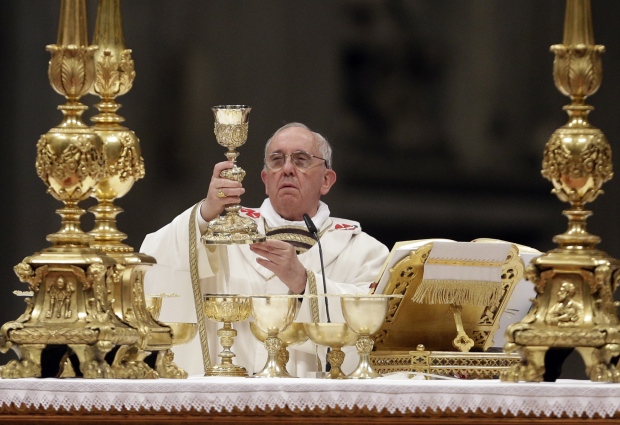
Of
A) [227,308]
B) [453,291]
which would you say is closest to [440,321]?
[453,291]

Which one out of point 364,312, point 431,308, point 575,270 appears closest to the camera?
point 575,270

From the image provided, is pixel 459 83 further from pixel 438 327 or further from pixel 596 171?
pixel 596 171

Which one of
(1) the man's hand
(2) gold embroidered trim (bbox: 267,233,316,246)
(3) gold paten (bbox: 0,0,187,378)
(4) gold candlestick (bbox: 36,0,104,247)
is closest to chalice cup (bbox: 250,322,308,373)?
(3) gold paten (bbox: 0,0,187,378)

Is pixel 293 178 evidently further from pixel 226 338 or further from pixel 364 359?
pixel 364 359

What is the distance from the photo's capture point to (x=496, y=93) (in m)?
9.12

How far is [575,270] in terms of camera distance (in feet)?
17.5

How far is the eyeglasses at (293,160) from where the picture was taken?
7.62 meters

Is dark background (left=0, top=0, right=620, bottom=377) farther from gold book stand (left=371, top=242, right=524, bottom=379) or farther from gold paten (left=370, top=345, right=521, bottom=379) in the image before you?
gold paten (left=370, top=345, right=521, bottom=379)

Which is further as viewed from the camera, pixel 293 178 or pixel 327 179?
pixel 327 179

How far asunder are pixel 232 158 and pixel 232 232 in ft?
0.72

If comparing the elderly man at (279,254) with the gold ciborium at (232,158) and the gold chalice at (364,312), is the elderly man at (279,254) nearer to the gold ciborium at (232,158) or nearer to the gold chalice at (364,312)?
the gold ciborium at (232,158)

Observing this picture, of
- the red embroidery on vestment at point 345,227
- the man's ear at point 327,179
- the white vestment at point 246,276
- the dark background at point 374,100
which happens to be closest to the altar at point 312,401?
the white vestment at point 246,276

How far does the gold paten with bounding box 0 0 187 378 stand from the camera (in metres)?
5.36

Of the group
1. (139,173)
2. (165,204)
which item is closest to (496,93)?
(165,204)
